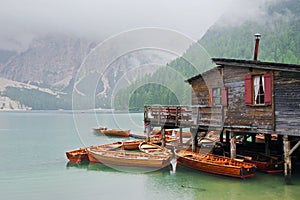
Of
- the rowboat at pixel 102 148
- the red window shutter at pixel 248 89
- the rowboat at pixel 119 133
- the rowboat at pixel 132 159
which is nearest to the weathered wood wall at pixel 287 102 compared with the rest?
the red window shutter at pixel 248 89

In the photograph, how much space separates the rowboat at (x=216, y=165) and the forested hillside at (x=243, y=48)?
7405 cm

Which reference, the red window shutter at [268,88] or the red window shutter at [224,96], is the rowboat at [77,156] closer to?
the red window shutter at [224,96]

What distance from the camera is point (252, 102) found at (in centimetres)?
1819

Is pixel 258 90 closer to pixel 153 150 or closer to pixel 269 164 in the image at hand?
pixel 269 164

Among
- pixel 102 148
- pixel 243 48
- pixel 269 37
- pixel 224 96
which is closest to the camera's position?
pixel 224 96

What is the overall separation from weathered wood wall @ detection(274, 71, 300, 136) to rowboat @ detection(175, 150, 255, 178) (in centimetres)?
306

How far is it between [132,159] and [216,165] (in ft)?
20.5

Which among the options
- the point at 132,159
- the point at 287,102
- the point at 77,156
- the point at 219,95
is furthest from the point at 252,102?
the point at 77,156

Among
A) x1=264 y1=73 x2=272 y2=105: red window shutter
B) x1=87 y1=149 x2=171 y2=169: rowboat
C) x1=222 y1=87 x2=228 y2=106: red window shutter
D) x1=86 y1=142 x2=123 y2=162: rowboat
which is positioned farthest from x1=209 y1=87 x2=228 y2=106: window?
x1=86 y1=142 x2=123 y2=162: rowboat

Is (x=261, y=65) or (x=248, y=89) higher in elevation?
(x=261, y=65)

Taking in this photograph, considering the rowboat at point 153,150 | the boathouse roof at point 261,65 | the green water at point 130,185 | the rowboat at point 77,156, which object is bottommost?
the green water at point 130,185

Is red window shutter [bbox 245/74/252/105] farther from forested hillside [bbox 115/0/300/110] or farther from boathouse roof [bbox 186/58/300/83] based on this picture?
forested hillside [bbox 115/0/300/110]

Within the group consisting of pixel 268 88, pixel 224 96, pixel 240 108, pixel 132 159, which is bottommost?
pixel 132 159

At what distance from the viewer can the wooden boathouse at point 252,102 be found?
1664 centimetres
